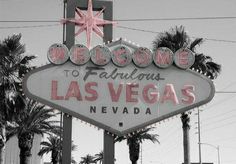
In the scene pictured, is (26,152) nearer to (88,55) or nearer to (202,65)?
(202,65)

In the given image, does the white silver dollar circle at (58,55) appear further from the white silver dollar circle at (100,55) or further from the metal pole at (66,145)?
the metal pole at (66,145)

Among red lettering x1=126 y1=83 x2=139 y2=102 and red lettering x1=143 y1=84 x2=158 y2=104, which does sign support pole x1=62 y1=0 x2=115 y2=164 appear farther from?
red lettering x1=143 y1=84 x2=158 y2=104

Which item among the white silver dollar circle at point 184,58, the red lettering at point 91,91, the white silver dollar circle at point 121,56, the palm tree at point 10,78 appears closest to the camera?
the red lettering at point 91,91

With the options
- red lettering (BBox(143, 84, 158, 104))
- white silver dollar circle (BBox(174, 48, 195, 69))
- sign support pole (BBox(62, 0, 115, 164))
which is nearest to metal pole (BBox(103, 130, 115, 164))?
sign support pole (BBox(62, 0, 115, 164))

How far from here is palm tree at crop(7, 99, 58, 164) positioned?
1570 inches

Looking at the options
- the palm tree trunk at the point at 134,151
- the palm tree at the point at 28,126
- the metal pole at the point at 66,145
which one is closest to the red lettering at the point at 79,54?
the metal pole at the point at 66,145

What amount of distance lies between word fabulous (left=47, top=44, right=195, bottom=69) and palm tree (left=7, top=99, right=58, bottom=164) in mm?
23501

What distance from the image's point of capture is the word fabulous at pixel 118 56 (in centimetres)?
1639

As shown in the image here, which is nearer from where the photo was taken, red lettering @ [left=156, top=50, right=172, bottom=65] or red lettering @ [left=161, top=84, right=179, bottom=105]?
red lettering @ [left=161, top=84, right=179, bottom=105]

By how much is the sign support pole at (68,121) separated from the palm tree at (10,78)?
1586 centimetres

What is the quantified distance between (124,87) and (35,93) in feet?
10.4

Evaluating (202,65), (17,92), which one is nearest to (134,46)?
(17,92)

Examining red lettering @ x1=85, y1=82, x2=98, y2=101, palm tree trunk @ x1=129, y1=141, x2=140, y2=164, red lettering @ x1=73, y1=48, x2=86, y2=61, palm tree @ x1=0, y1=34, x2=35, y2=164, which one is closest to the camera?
red lettering @ x1=85, y1=82, x2=98, y2=101

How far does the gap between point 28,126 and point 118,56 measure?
86.3ft
